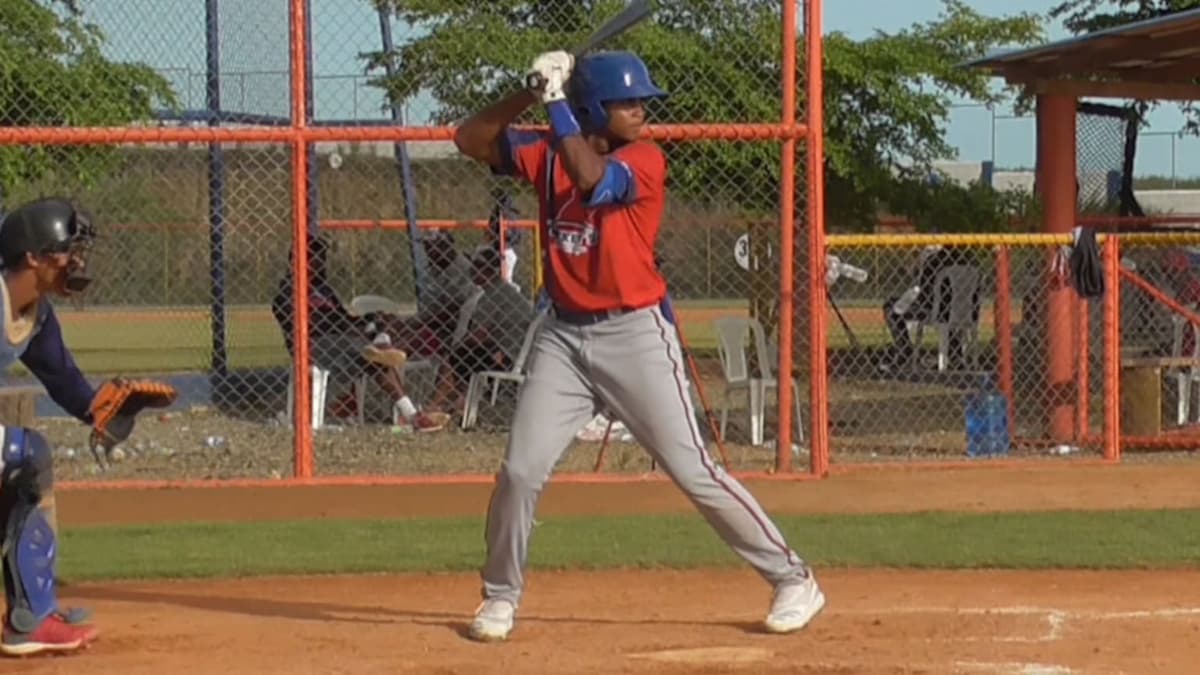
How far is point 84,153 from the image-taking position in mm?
18141

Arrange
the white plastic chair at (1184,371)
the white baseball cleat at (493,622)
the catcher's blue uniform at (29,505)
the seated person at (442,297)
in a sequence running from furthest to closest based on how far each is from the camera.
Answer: the seated person at (442,297), the white plastic chair at (1184,371), the white baseball cleat at (493,622), the catcher's blue uniform at (29,505)

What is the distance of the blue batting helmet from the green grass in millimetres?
2796

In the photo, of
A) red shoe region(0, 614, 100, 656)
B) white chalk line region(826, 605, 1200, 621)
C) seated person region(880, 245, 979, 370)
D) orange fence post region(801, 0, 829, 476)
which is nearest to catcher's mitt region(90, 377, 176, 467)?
red shoe region(0, 614, 100, 656)

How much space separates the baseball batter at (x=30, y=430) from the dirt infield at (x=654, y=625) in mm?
141

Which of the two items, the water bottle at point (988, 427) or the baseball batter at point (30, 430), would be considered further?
the water bottle at point (988, 427)

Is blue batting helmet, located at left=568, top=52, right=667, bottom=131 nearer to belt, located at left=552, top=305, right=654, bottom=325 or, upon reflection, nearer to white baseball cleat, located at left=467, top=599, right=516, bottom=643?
belt, located at left=552, top=305, right=654, bottom=325

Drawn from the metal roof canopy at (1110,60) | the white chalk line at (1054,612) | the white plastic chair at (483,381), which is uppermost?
the metal roof canopy at (1110,60)

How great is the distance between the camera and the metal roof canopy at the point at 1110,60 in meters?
15.2

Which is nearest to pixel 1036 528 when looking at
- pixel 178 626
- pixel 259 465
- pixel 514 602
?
pixel 514 602

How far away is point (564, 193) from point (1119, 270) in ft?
24.5

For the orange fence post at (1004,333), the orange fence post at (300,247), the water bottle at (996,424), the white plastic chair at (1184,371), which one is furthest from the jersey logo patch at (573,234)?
the white plastic chair at (1184,371)

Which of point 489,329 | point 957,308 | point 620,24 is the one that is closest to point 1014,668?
point 620,24

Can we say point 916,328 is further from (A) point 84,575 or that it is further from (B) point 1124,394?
(A) point 84,575

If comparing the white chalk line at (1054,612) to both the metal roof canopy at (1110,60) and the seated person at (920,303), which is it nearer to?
the metal roof canopy at (1110,60)
